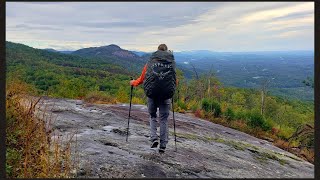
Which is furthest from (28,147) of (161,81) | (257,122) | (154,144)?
(257,122)

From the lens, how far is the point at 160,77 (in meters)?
A: 7.14

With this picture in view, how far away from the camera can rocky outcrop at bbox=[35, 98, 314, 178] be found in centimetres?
639

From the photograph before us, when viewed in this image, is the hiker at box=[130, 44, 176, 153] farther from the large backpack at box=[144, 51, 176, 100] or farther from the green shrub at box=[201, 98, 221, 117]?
the green shrub at box=[201, 98, 221, 117]

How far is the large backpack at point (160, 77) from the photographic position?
714cm

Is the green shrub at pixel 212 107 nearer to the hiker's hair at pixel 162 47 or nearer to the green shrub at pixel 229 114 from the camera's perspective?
the green shrub at pixel 229 114

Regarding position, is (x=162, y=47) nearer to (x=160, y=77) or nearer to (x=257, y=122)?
(x=160, y=77)

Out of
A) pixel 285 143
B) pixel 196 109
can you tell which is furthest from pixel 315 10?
pixel 196 109

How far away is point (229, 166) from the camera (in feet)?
25.3

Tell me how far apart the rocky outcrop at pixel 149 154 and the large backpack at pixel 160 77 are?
4.47 feet

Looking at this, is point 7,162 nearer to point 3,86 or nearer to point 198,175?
point 3,86

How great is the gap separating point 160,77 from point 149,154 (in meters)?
1.69

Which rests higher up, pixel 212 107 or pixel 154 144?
pixel 154 144

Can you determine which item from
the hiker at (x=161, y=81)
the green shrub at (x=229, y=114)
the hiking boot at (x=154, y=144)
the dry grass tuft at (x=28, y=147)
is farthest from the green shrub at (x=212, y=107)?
the dry grass tuft at (x=28, y=147)

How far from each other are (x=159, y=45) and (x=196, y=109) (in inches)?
496
